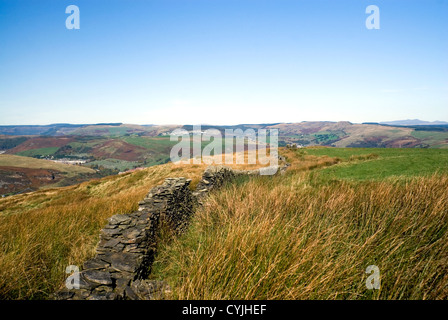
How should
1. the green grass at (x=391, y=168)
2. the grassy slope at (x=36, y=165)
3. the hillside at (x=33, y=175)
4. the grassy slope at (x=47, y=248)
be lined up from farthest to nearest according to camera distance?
the grassy slope at (x=36, y=165) → the hillside at (x=33, y=175) → the green grass at (x=391, y=168) → the grassy slope at (x=47, y=248)

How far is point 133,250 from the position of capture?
4.50 metres

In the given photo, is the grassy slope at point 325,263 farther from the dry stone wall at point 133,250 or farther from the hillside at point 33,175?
the hillside at point 33,175

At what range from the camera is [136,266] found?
398 centimetres

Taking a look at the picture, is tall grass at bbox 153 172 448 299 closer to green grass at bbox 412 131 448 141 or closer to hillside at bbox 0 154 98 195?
hillside at bbox 0 154 98 195

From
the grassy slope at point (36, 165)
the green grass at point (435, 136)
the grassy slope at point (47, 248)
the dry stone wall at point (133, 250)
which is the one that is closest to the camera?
the dry stone wall at point (133, 250)

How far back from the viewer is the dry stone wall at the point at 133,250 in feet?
9.82

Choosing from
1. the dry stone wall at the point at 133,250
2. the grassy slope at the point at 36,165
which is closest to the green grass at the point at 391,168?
the dry stone wall at the point at 133,250

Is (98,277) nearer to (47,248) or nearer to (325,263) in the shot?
(47,248)

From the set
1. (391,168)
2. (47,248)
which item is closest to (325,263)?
(47,248)

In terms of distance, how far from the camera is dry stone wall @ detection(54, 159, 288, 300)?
299cm

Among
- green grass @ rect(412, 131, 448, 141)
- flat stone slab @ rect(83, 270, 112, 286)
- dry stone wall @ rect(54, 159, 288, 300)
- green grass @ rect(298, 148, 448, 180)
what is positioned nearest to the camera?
dry stone wall @ rect(54, 159, 288, 300)

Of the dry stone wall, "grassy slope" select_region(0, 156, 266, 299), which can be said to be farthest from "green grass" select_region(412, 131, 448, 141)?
"grassy slope" select_region(0, 156, 266, 299)

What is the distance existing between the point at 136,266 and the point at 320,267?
321 centimetres
